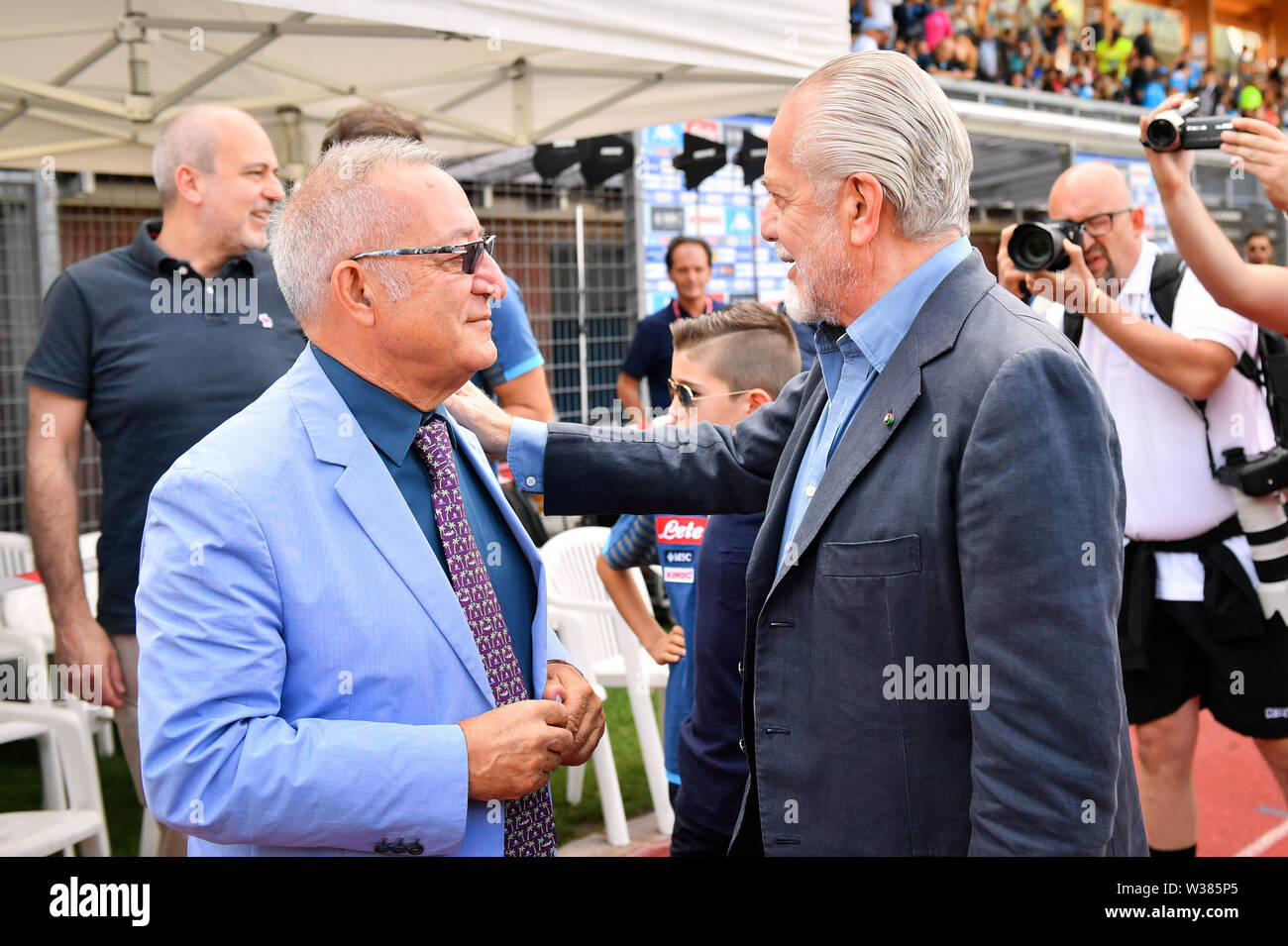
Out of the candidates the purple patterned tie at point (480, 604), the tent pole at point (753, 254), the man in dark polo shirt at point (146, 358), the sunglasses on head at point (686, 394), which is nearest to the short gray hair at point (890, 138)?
the purple patterned tie at point (480, 604)

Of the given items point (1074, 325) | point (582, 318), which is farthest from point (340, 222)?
point (582, 318)

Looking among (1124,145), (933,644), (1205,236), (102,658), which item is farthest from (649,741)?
(1124,145)

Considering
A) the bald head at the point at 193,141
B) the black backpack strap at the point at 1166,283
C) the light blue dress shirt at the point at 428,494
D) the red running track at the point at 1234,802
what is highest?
the bald head at the point at 193,141

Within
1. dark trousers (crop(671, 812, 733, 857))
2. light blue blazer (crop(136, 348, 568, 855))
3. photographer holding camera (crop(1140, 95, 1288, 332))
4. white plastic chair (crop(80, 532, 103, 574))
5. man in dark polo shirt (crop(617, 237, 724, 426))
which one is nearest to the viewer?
light blue blazer (crop(136, 348, 568, 855))

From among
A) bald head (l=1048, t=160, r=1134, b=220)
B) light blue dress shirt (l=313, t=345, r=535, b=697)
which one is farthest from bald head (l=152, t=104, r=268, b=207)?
bald head (l=1048, t=160, r=1134, b=220)

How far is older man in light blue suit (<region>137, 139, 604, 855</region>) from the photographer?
1435mm

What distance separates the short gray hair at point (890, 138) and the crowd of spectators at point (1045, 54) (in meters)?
10.3

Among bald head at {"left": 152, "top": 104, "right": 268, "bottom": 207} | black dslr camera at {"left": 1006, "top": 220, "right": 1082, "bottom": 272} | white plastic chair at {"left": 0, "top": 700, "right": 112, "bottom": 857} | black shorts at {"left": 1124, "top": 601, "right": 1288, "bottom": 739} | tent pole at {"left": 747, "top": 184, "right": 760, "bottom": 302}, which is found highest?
tent pole at {"left": 747, "top": 184, "right": 760, "bottom": 302}

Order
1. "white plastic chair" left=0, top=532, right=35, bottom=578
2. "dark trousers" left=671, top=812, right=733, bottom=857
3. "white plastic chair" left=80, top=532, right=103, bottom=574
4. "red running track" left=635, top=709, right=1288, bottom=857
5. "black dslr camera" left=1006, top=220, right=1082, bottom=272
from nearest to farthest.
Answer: "dark trousers" left=671, top=812, right=733, bottom=857
"black dslr camera" left=1006, top=220, right=1082, bottom=272
"red running track" left=635, top=709, right=1288, bottom=857
"white plastic chair" left=80, top=532, right=103, bottom=574
"white plastic chair" left=0, top=532, right=35, bottom=578

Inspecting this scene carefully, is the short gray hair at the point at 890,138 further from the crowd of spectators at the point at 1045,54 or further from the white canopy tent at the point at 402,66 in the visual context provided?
the crowd of spectators at the point at 1045,54

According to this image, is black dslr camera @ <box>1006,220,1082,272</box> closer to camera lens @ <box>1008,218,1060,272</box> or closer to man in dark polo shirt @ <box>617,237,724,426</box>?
camera lens @ <box>1008,218,1060,272</box>

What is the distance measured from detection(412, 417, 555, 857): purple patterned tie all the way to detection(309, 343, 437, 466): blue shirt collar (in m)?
0.05

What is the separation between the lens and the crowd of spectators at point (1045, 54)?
1315 cm

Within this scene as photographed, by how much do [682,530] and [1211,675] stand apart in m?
1.58
